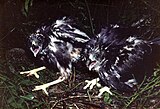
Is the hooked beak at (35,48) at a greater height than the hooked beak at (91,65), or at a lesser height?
greater

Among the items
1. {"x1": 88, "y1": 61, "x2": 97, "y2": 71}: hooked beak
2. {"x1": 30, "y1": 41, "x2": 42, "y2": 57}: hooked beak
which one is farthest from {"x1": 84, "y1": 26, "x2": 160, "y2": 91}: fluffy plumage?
{"x1": 30, "y1": 41, "x2": 42, "y2": 57}: hooked beak

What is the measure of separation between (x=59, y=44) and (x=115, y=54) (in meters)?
0.13

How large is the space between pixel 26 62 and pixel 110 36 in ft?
0.69

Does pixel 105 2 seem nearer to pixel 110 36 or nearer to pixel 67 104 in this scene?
pixel 110 36

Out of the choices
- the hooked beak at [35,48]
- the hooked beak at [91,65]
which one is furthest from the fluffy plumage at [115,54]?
the hooked beak at [35,48]

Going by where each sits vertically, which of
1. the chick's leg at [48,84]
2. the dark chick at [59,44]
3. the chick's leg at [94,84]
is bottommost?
the chick's leg at [94,84]

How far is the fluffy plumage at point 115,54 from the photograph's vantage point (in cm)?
99

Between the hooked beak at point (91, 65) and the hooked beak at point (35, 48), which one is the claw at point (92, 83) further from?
the hooked beak at point (35, 48)

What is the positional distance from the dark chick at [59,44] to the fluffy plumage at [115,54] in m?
0.03

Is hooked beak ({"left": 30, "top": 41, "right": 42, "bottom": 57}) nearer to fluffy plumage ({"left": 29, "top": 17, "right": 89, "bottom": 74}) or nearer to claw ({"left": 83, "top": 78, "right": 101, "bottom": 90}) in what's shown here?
fluffy plumage ({"left": 29, "top": 17, "right": 89, "bottom": 74})

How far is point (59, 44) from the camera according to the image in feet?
3.28

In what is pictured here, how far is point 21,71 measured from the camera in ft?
3.41

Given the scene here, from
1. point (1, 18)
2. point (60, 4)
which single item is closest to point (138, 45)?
point (60, 4)

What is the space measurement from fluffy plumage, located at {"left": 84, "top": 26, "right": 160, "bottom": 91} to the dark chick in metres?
0.03
